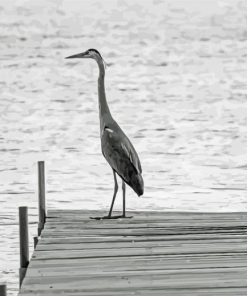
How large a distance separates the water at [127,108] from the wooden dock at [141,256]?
6.19 feet

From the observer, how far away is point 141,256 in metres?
7.88

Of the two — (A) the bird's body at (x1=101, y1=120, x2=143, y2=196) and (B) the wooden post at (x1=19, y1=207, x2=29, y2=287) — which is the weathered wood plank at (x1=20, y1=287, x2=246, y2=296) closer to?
(B) the wooden post at (x1=19, y1=207, x2=29, y2=287)

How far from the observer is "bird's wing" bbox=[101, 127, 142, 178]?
955 cm

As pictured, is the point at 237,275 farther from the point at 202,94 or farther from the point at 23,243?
the point at 202,94

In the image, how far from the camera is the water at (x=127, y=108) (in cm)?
1727

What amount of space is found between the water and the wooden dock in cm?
189

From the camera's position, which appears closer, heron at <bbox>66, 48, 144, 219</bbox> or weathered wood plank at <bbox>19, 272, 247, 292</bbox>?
weathered wood plank at <bbox>19, 272, 247, 292</bbox>

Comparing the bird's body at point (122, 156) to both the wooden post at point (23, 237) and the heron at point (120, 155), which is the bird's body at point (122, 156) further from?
the wooden post at point (23, 237)

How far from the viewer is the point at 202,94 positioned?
31609 millimetres

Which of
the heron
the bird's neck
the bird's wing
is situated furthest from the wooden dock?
the bird's neck

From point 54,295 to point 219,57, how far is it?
35395 mm

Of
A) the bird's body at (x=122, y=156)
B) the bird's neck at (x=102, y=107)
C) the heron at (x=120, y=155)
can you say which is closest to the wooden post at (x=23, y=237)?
the heron at (x=120, y=155)

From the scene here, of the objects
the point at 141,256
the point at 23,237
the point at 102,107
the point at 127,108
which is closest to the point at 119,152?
the point at 102,107

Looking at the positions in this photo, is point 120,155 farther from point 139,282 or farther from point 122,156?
point 139,282
